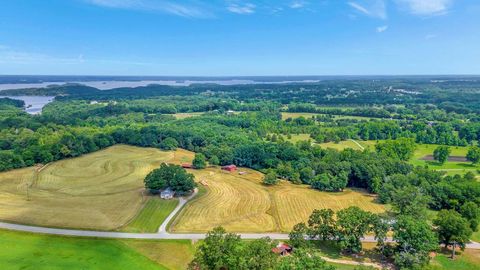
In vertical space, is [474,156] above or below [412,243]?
below

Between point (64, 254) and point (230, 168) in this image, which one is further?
point (230, 168)

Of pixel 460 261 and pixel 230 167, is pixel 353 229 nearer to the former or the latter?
pixel 460 261

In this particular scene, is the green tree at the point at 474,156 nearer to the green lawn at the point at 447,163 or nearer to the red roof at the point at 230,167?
the green lawn at the point at 447,163

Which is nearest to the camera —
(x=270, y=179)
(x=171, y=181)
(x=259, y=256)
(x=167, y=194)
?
(x=259, y=256)

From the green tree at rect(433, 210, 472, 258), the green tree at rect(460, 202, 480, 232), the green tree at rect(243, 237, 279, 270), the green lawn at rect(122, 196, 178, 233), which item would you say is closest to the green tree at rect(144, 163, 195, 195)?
the green lawn at rect(122, 196, 178, 233)

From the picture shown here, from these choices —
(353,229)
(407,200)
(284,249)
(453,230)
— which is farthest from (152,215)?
(453,230)

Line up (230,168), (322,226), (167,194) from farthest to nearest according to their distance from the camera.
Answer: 1. (230,168)
2. (167,194)
3. (322,226)

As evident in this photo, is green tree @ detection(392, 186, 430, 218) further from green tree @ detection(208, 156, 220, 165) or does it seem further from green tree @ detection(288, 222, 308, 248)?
green tree @ detection(208, 156, 220, 165)
